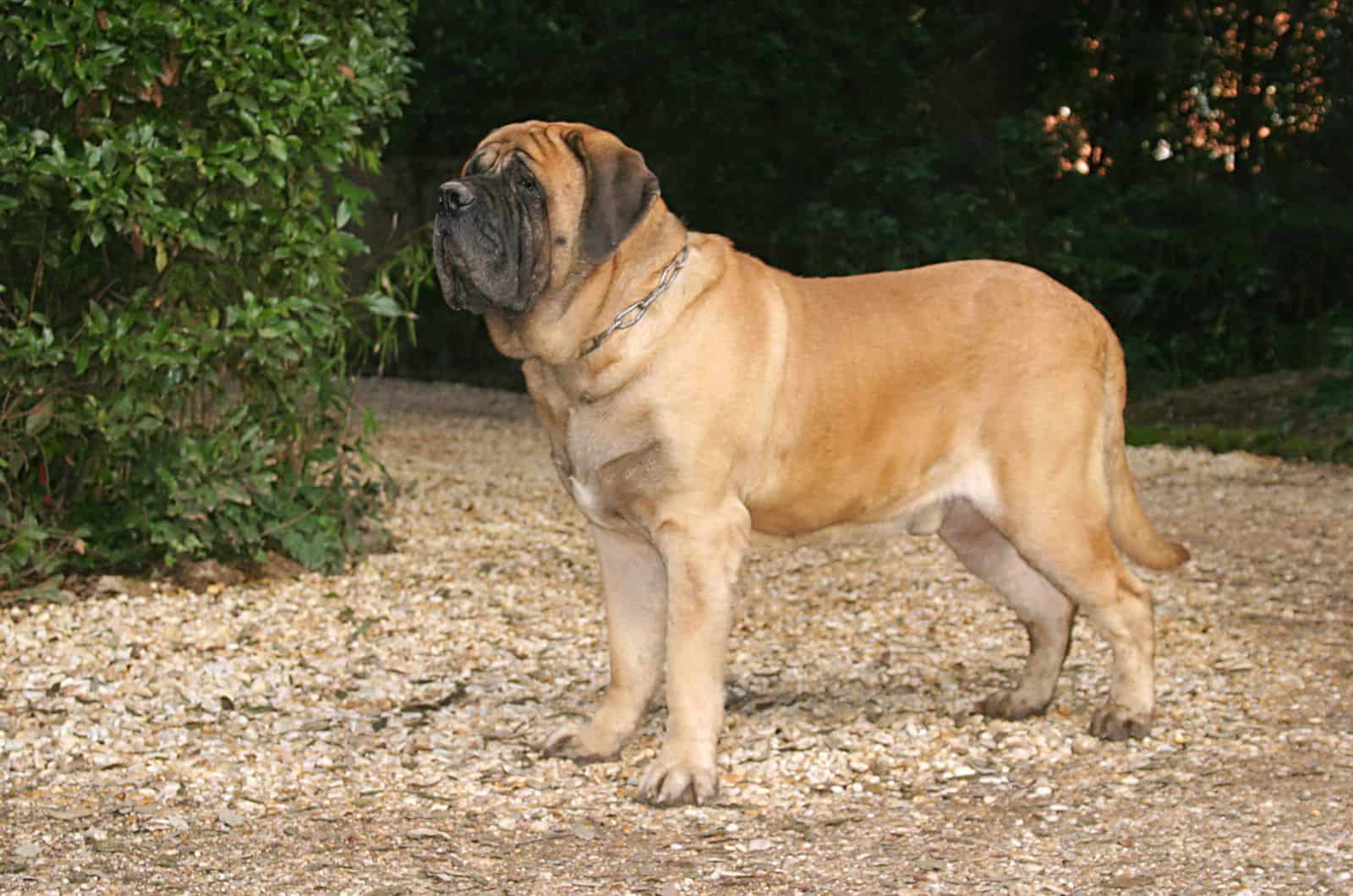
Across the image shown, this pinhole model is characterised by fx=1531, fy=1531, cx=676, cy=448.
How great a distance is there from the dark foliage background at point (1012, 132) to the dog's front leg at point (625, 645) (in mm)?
7695

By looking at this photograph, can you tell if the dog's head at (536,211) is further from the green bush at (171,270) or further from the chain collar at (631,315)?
the green bush at (171,270)

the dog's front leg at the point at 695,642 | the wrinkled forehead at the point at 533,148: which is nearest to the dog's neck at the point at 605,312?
the wrinkled forehead at the point at 533,148

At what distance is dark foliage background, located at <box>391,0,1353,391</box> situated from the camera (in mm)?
11578

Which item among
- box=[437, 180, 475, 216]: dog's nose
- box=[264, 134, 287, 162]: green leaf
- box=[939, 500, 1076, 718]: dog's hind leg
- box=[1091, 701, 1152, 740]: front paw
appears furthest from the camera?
box=[264, 134, 287, 162]: green leaf

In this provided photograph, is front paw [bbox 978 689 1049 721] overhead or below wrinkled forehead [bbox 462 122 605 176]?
below

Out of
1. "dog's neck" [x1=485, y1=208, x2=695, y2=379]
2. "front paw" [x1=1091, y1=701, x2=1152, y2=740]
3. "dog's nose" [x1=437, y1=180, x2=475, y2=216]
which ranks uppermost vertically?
"dog's nose" [x1=437, y1=180, x2=475, y2=216]

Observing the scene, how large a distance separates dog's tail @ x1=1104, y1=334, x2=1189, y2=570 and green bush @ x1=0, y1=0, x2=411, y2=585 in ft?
8.47

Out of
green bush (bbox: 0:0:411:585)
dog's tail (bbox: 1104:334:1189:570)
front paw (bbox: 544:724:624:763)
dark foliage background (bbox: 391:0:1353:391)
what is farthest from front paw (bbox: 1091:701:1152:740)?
dark foliage background (bbox: 391:0:1353:391)

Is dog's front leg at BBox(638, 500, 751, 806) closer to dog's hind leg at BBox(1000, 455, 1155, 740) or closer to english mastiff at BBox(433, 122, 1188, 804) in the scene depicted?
english mastiff at BBox(433, 122, 1188, 804)

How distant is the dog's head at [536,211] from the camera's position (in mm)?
3475

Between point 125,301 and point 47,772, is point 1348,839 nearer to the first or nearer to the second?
point 47,772

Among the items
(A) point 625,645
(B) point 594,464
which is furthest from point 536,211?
(A) point 625,645

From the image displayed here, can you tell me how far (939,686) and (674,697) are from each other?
1.29 m

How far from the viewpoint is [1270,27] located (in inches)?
484
